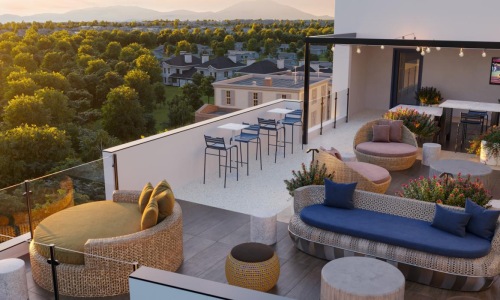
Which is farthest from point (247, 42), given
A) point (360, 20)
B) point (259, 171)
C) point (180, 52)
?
point (259, 171)

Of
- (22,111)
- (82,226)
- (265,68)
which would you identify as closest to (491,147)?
(82,226)

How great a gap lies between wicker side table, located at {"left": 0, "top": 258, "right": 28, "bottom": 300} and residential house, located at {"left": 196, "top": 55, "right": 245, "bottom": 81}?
66649mm

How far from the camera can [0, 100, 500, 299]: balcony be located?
667 cm

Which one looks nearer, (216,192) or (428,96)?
(216,192)

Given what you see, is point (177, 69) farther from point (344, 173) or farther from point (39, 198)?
point (39, 198)

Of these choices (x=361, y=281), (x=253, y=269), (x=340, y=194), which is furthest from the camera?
(x=340, y=194)

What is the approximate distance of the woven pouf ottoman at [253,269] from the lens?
6129 millimetres

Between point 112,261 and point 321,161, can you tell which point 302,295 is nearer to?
point 112,261

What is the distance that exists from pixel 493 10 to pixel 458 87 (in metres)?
2.71

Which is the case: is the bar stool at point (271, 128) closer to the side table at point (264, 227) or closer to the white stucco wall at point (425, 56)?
the white stucco wall at point (425, 56)

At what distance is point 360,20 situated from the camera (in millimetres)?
17531

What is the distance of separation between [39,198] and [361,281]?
4.77 m

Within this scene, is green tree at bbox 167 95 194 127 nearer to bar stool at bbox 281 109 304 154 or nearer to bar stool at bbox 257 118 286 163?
bar stool at bbox 281 109 304 154

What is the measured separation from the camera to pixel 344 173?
870 centimetres
